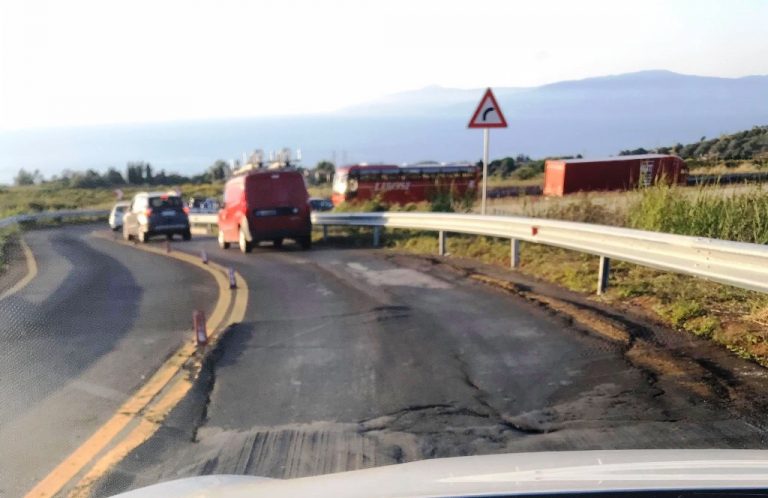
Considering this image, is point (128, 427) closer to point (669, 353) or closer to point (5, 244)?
point (669, 353)

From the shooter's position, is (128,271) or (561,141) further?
(561,141)

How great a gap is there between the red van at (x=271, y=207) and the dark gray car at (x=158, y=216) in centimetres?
790

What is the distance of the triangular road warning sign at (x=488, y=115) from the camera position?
1295cm

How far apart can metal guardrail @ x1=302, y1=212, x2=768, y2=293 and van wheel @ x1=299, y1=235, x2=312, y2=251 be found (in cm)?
502

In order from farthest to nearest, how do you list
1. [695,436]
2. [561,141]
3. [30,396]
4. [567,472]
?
[561,141], [30,396], [695,436], [567,472]

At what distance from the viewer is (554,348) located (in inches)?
260

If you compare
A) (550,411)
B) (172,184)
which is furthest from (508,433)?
(172,184)

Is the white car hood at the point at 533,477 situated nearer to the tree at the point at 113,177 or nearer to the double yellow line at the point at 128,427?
the double yellow line at the point at 128,427

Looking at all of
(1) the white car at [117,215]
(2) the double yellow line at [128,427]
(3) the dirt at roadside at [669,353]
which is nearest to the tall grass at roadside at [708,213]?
(3) the dirt at roadside at [669,353]

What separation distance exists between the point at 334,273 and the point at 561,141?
7571 millimetres

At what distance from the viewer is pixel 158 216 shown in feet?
80.9

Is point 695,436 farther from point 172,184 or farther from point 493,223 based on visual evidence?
point 172,184

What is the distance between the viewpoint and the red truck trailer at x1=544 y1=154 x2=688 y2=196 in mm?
11662

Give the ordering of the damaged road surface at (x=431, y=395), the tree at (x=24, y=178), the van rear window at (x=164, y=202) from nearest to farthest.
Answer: the damaged road surface at (x=431, y=395) → the van rear window at (x=164, y=202) → the tree at (x=24, y=178)
